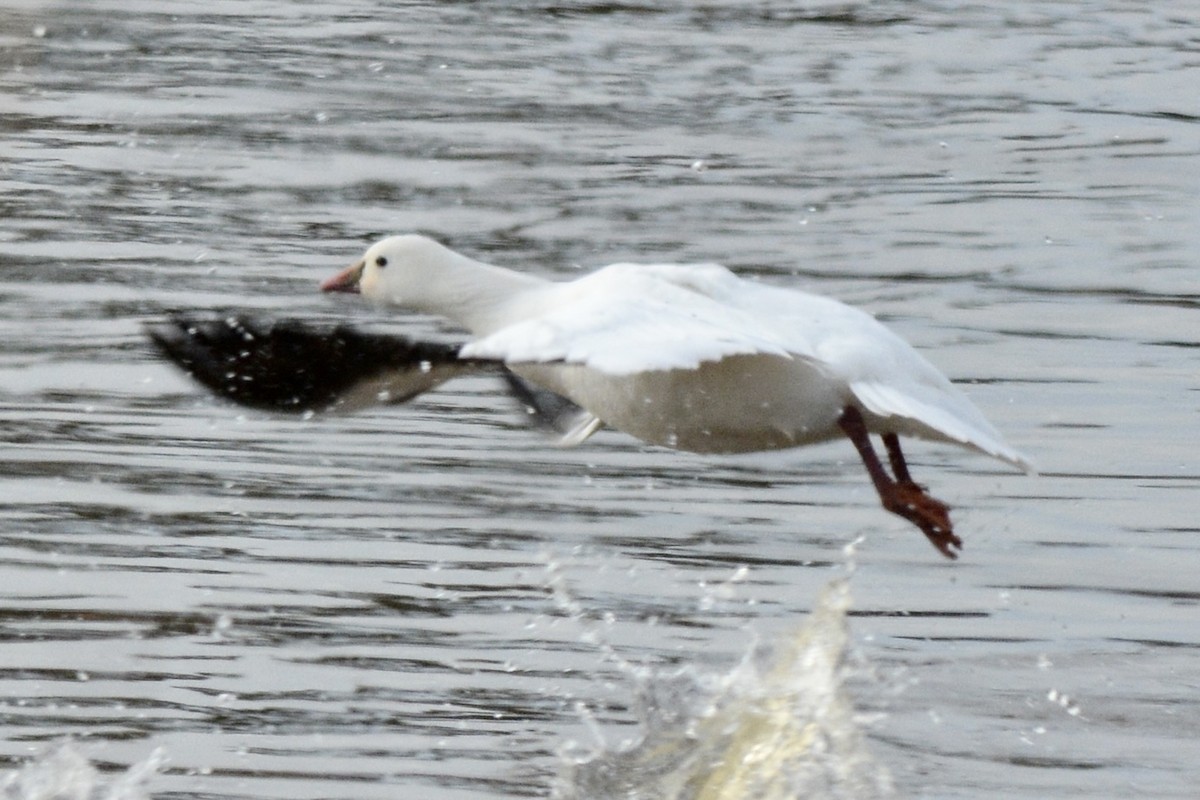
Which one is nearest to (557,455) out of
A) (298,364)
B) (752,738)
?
(752,738)

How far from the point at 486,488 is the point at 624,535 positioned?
0.64 m

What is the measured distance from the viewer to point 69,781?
19.9 feet

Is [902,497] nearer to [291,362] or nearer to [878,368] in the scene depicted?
[878,368]

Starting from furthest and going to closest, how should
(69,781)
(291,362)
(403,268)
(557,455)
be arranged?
(557,455), (403,268), (291,362), (69,781)

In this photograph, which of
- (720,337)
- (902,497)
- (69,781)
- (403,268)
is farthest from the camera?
(403,268)

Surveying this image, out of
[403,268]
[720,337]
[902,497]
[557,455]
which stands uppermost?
[720,337]

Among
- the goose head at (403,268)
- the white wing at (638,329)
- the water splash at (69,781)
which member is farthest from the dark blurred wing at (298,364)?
the water splash at (69,781)

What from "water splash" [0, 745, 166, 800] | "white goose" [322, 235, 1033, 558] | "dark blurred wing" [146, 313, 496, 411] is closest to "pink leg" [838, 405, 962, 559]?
"white goose" [322, 235, 1033, 558]

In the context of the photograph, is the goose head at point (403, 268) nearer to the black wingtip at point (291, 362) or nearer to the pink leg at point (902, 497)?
the black wingtip at point (291, 362)

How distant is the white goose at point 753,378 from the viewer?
20.0 feet

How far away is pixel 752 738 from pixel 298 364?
1.42 metres

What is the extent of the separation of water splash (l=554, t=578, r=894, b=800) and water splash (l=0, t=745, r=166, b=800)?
961 mm

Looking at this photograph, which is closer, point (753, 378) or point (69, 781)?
point (69, 781)

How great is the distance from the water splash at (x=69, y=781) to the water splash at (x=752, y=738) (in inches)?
37.8
